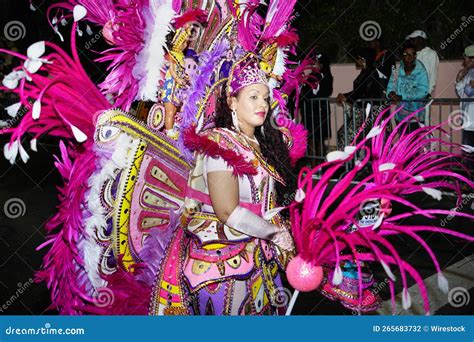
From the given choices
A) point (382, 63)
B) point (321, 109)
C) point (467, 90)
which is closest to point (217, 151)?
point (467, 90)

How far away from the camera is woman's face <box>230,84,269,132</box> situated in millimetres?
3098

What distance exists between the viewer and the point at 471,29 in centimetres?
1146

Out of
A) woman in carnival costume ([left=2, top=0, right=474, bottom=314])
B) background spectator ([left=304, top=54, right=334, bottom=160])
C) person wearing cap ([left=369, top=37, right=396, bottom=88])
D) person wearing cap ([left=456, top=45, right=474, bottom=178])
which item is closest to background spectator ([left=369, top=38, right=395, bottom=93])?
person wearing cap ([left=369, top=37, right=396, bottom=88])

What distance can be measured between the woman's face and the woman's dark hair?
87mm

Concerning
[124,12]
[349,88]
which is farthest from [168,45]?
[349,88]

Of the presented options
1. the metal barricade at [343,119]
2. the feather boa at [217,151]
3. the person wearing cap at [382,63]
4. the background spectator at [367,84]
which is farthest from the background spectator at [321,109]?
the feather boa at [217,151]

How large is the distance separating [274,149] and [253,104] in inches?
12.1

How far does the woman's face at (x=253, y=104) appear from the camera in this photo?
310cm

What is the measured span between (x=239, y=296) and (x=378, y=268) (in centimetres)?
324

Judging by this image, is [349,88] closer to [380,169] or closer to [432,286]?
[432,286]

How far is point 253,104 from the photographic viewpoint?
122 inches

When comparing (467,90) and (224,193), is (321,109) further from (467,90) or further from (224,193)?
(224,193)

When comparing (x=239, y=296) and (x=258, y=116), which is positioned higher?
(x=258, y=116)

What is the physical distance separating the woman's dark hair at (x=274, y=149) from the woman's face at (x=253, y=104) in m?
0.09
